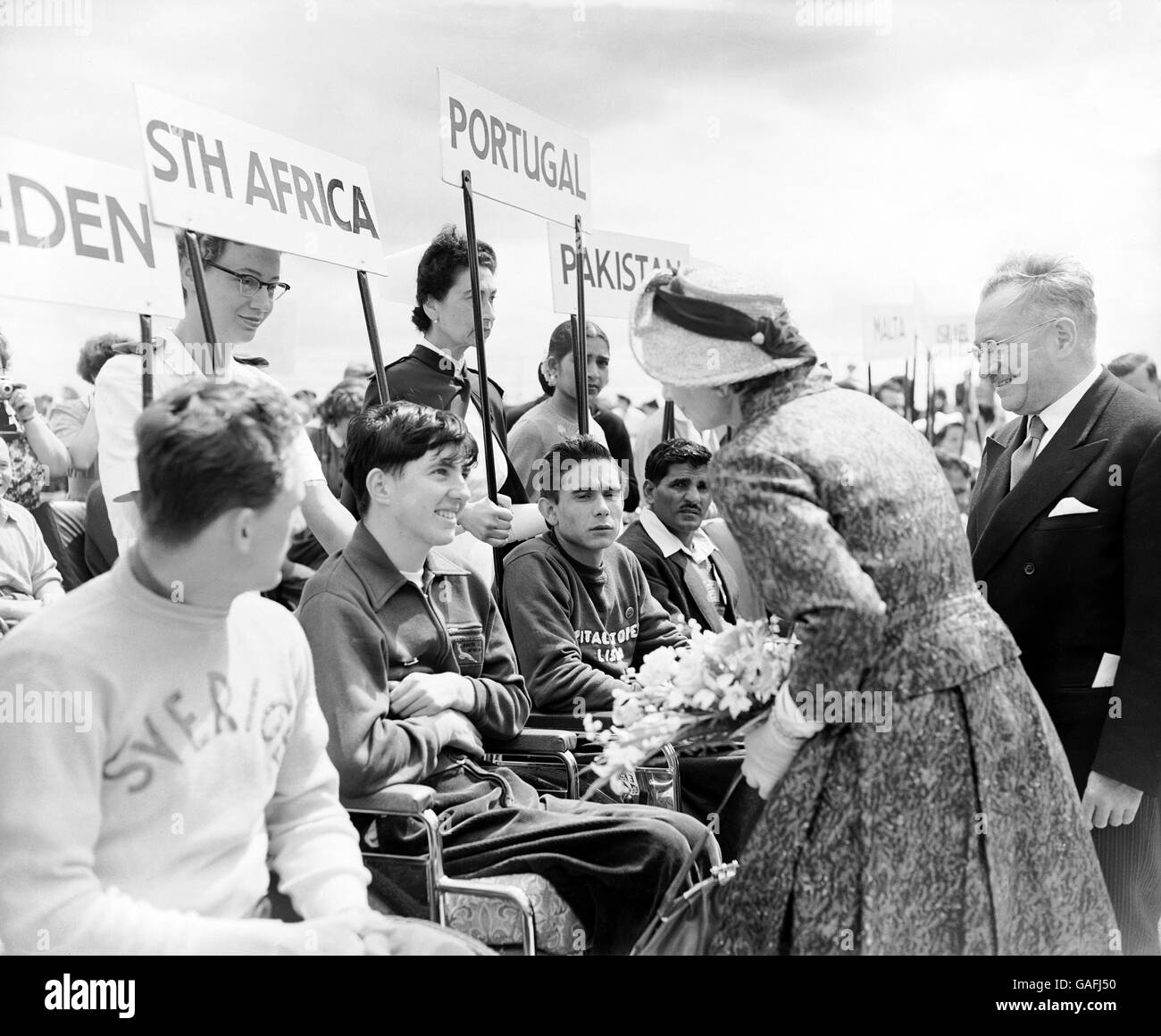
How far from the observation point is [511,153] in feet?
14.5

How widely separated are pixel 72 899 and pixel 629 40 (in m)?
4.30

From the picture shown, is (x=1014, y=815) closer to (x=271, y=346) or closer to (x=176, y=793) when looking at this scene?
(x=176, y=793)

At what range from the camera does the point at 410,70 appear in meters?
5.25

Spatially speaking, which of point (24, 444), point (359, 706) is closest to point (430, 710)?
point (359, 706)

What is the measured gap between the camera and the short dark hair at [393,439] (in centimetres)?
326

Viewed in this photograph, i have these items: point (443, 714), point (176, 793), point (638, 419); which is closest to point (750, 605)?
point (443, 714)

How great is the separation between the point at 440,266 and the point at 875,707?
285 cm

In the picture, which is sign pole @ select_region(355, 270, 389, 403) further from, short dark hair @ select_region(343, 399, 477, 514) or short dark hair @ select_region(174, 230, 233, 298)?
short dark hair @ select_region(343, 399, 477, 514)

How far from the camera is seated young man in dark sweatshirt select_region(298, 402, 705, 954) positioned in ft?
9.63

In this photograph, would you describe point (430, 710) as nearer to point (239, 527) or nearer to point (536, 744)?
point (536, 744)

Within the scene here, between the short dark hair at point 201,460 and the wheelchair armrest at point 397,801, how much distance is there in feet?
3.27

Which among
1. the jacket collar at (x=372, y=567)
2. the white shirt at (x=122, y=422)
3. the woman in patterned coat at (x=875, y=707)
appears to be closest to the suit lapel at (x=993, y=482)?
the woman in patterned coat at (x=875, y=707)

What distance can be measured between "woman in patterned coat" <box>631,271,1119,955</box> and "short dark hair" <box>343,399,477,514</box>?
3.30ft

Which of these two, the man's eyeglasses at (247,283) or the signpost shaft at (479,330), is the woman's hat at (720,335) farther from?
the signpost shaft at (479,330)
